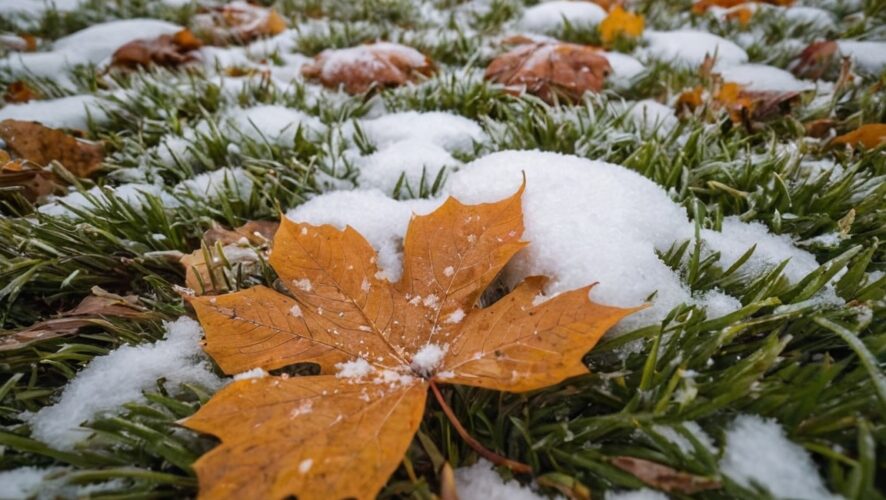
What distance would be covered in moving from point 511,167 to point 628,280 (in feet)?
1.73

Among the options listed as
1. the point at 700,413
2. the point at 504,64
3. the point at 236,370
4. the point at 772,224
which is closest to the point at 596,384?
the point at 700,413

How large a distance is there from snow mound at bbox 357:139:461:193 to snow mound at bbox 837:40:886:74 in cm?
207

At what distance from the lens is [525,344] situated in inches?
31.0

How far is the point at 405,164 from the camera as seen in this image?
1.64 meters

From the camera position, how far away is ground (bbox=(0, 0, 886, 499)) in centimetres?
76

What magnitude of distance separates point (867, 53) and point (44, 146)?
3.70 m

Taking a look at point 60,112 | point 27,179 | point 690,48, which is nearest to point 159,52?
point 60,112

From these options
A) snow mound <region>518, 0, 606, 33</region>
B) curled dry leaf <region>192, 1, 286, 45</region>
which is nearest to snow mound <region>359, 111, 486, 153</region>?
snow mound <region>518, 0, 606, 33</region>

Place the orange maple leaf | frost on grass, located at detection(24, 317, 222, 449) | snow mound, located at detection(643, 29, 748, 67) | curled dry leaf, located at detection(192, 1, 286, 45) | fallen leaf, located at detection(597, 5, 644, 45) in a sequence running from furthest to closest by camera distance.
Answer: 1. curled dry leaf, located at detection(192, 1, 286, 45)
2. fallen leaf, located at detection(597, 5, 644, 45)
3. snow mound, located at detection(643, 29, 748, 67)
4. frost on grass, located at detection(24, 317, 222, 449)
5. the orange maple leaf

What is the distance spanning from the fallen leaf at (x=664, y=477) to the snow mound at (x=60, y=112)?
230 cm

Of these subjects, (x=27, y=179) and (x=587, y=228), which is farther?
(x=27, y=179)

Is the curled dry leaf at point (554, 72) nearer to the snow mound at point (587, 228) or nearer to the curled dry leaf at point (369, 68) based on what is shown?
the curled dry leaf at point (369, 68)

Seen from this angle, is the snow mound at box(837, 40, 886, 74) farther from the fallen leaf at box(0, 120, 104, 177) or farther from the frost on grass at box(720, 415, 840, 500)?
the fallen leaf at box(0, 120, 104, 177)

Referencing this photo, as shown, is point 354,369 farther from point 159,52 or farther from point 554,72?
point 159,52
